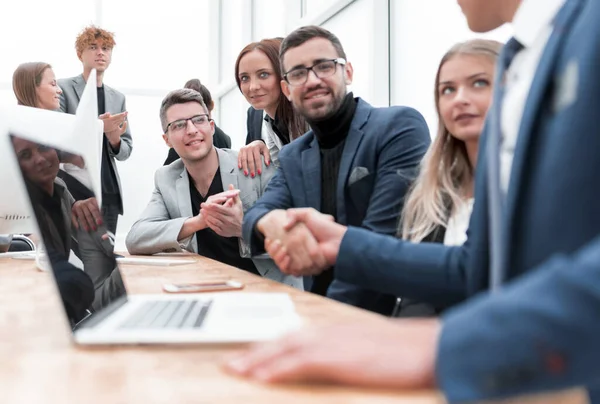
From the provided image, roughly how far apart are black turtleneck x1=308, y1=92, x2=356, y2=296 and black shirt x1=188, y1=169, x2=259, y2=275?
0.51m

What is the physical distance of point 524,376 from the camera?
1.25 ft

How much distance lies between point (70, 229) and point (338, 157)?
1.01 metres

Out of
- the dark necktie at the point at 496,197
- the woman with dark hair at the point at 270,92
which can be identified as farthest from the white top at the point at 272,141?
the dark necktie at the point at 496,197

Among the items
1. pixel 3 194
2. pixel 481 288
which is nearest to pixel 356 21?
pixel 3 194

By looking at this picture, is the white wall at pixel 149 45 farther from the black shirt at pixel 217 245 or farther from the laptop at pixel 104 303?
the laptop at pixel 104 303

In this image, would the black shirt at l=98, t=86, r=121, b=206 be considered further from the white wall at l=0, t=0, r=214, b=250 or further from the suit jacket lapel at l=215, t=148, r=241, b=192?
the white wall at l=0, t=0, r=214, b=250

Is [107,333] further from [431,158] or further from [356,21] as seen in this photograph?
[356,21]

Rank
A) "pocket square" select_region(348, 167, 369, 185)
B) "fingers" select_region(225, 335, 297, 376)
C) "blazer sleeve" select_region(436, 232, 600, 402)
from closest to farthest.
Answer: "blazer sleeve" select_region(436, 232, 600, 402) < "fingers" select_region(225, 335, 297, 376) < "pocket square" select_region(348, 167, 369, 185)

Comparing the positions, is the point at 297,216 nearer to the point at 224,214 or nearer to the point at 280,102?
the point at 224,214

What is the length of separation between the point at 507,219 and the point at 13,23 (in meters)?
6.27

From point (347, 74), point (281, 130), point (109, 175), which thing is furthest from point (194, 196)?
point (109, 175)

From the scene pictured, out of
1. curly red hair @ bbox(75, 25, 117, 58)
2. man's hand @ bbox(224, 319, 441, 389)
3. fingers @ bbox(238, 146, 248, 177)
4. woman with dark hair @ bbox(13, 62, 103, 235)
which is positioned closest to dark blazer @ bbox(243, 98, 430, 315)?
fingers @ bbox(238, 146, 248, 177)

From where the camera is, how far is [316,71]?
5.91 ft

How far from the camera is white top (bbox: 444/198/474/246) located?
4.03 ft
